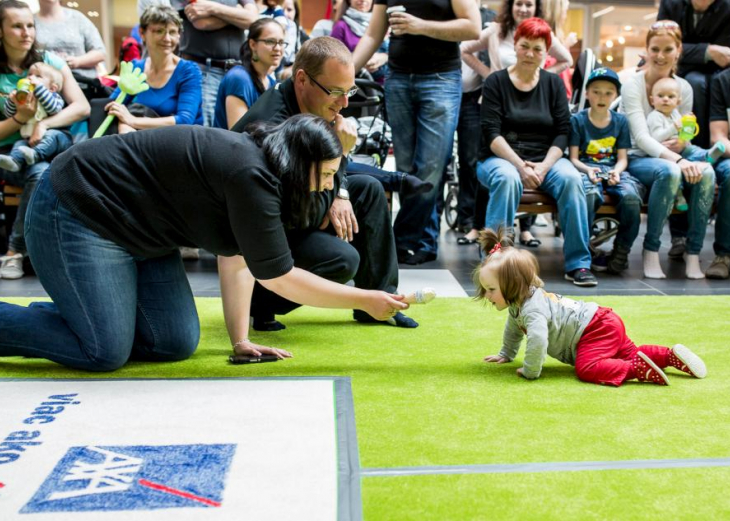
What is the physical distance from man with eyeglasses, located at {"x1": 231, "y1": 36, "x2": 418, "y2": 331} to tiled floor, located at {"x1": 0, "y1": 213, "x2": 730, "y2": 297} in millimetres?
688

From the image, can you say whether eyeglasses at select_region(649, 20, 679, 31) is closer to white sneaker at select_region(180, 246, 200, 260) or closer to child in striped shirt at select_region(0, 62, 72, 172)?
white sneaker at select_region(180, 246, 200, 260)

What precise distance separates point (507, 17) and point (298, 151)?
3311 mm

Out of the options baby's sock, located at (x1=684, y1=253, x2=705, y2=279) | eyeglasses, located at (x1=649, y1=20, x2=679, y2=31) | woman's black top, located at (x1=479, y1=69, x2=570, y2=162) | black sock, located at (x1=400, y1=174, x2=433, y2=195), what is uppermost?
eyeglasses, located at (x1=649, y1=20, x2=679, y2=31)

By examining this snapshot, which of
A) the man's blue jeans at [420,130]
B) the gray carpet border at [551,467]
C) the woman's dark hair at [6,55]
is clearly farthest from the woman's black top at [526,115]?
the gray carpet border at [551,467]

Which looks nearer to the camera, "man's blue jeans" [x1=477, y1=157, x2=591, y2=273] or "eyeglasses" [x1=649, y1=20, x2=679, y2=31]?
"man's blue jeans" [x1=477, y1=157, x2=591, y2=273]

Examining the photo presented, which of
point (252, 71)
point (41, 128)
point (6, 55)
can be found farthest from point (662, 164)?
point (6, 55)

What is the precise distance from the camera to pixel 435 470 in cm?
165

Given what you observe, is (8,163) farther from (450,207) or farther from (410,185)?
(450,207)

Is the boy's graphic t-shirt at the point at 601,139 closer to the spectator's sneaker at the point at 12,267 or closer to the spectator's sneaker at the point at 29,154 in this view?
the spectator's sneaker at the point at 29,154

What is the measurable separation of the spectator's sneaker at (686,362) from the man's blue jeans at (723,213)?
2.29 meters

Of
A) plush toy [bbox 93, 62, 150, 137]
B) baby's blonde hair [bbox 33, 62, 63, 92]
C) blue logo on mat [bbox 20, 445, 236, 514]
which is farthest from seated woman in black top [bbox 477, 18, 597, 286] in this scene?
blue logo on mat [bbox 20, 445, 236, 514]

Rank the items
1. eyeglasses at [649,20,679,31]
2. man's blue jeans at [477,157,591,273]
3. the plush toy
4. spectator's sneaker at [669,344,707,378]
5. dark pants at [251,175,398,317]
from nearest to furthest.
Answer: spectator's sneaker at [669,344,707,378]
dark pants at [251,175,398,317]
the plush toy
man's blue jeans at [477,157,591,273]
eyeglasses at [649,20,679,31]

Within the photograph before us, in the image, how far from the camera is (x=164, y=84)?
4367mm

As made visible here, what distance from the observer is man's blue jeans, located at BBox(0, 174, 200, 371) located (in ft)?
7.20
